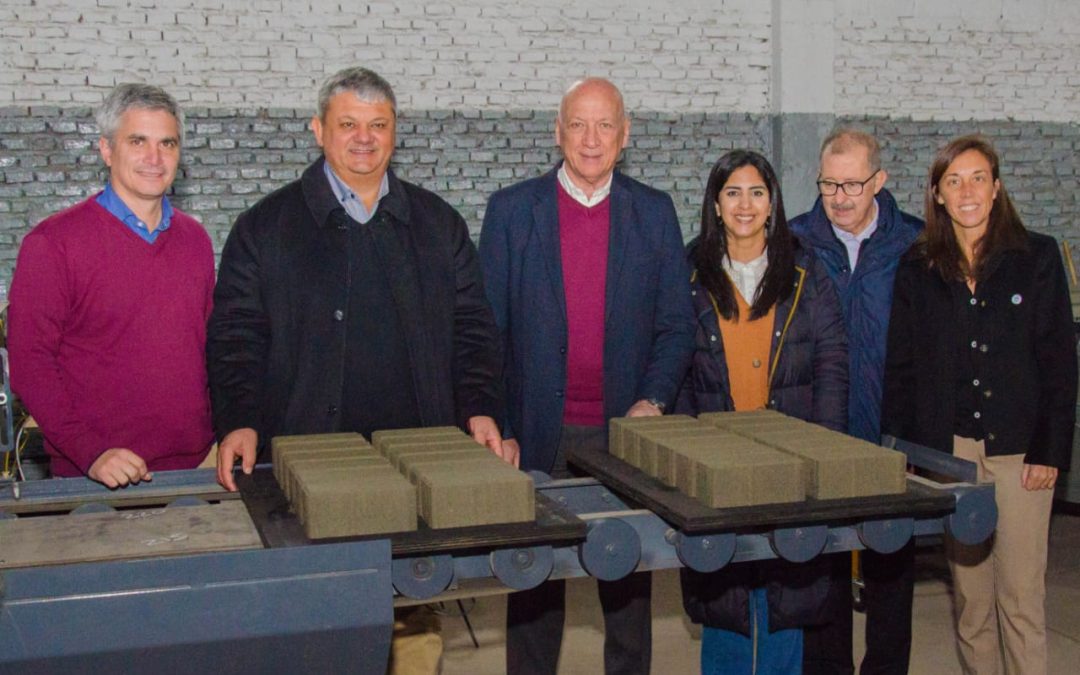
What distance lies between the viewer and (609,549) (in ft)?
7.97

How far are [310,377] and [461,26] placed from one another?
536 cm

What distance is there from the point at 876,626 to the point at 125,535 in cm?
250

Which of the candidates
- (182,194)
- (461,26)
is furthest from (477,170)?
(182,194)

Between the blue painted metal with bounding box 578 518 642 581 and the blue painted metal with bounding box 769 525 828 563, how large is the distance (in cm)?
30

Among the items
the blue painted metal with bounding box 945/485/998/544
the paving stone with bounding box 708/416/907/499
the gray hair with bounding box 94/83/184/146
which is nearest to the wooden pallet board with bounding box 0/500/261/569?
the gray hair with bounding box 94/83/184/146

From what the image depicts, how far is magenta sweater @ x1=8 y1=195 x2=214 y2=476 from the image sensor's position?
9.89ft

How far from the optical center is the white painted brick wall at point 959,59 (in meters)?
8.87

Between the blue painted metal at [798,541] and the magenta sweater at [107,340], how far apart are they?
1652mm

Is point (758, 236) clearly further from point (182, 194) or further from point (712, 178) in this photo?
point (182, 194)

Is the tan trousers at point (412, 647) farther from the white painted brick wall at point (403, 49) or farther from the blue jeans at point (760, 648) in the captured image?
the white painted brick wall at point (403, 49)

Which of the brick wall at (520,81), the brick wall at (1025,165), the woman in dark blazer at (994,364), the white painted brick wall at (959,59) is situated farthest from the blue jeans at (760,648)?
the brick wall at (1025,165)

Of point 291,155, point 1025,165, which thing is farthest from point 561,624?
point 1025,165

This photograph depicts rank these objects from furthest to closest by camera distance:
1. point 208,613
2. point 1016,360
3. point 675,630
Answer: point 675,630
point 1016,360
point 208,613

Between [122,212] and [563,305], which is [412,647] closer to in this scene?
[563,305]
